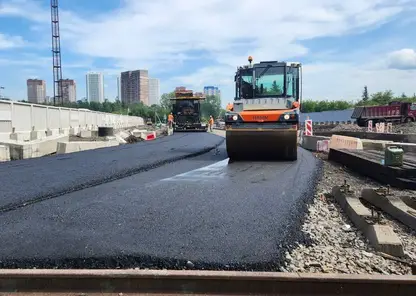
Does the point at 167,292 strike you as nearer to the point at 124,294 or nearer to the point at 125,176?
the point at 124,294

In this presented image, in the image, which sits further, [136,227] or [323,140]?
[323,140]

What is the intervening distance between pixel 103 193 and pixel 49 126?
42.8 feet

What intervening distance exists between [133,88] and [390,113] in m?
79.9

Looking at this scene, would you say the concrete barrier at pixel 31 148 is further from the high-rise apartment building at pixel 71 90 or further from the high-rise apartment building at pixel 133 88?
the high-rise apartment building at pixel 133 88

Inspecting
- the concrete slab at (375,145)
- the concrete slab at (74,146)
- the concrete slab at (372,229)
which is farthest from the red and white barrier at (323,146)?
the concrete slab at (372,229)

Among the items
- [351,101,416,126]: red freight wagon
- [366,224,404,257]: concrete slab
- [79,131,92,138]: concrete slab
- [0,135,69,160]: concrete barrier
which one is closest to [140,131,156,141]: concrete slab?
[79,131,92,138]: concrete slab

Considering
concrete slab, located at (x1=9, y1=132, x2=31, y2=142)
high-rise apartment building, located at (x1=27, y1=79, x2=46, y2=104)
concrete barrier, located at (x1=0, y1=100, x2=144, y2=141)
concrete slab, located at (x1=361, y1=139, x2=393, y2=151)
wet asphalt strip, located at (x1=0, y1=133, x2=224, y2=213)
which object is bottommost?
wet asphalt strip, located at (x1=0, y1=133, x2=224, y2=213)

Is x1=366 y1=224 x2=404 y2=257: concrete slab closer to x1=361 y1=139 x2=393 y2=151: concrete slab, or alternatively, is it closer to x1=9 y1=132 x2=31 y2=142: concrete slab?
x1=361 y1=139 x2=393 y2=151: concrete slab

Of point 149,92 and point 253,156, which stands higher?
point 149,92

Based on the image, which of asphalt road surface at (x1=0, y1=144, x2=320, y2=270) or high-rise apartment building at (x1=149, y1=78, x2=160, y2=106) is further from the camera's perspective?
high-rise apartment building at (x1=149, y1=78, x2=160, y2=106)

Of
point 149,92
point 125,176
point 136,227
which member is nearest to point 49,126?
point 125,176

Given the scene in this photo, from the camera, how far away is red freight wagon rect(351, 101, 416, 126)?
32875 mm

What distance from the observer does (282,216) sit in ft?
15.1

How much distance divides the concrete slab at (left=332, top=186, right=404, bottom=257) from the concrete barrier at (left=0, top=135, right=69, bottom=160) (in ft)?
31.8
